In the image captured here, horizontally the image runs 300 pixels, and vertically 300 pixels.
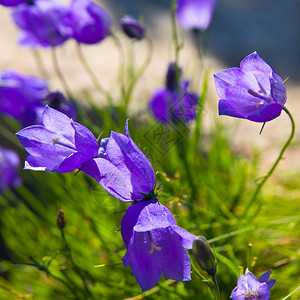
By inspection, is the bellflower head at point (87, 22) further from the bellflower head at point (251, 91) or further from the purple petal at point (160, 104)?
the bellflower head at point (251, 91)

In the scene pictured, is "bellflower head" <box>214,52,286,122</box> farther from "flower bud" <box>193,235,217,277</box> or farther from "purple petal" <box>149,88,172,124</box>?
"purple petal" <box>149,88,172,124</box>

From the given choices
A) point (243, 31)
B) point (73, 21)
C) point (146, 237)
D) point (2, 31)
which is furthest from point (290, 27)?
point (146, 237)

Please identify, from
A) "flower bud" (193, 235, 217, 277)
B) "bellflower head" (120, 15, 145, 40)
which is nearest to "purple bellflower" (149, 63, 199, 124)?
"bellflower head" (120, 15, 145, 40)

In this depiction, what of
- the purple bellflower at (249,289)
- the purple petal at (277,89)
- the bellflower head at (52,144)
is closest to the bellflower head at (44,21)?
the bellflower head at (52,144)

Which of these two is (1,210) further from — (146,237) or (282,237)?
(146,237)

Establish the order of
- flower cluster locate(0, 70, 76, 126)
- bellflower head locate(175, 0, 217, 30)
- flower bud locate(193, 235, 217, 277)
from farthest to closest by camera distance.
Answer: bellflower head locate(175, 0, 217, 30)
flower cluster locate(0, 70, 76, 126)
flower bud locate(193, 235, 217, 277)

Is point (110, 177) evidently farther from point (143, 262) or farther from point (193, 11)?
point (193, 11)
